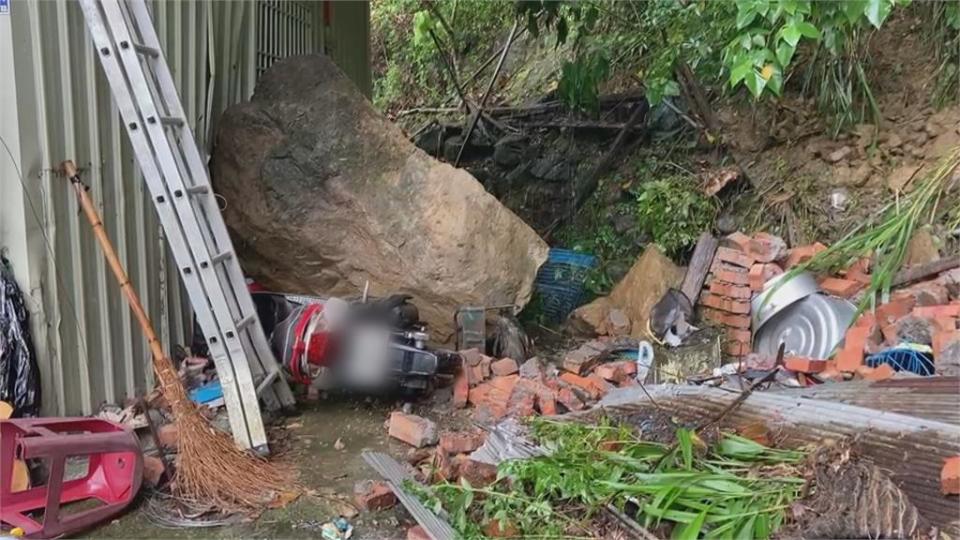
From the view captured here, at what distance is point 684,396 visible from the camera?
11.8ft

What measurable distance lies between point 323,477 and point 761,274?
3153 mm

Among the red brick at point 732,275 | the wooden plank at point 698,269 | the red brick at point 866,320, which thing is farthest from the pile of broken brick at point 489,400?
the red brick at point 866,320

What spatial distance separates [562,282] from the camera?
6066mm

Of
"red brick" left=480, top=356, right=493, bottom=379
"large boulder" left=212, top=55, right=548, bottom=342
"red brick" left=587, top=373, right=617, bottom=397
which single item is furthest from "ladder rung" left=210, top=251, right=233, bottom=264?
"red brick" left=587, top=373, right=617, bottom=397

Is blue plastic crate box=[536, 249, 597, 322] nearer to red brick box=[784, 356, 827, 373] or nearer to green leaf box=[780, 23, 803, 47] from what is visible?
red brick box=[784, 356, 827, 373]

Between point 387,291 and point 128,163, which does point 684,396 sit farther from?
point 128,163

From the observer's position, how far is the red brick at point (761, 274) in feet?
15.8

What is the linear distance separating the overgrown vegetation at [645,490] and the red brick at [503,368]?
1310 millimetres

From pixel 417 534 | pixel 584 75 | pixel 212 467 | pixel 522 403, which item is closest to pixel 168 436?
pixel 212 467

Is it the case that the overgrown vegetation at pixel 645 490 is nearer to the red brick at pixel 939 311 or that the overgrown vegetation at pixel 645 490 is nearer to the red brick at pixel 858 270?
the red brick at pixel 939 311

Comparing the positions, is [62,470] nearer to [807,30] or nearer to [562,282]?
[807,30]

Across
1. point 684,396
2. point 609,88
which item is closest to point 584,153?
point 609,88

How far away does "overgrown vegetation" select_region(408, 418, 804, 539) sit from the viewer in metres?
2.36

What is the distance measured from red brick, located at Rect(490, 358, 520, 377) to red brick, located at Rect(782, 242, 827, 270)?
2067 mm
